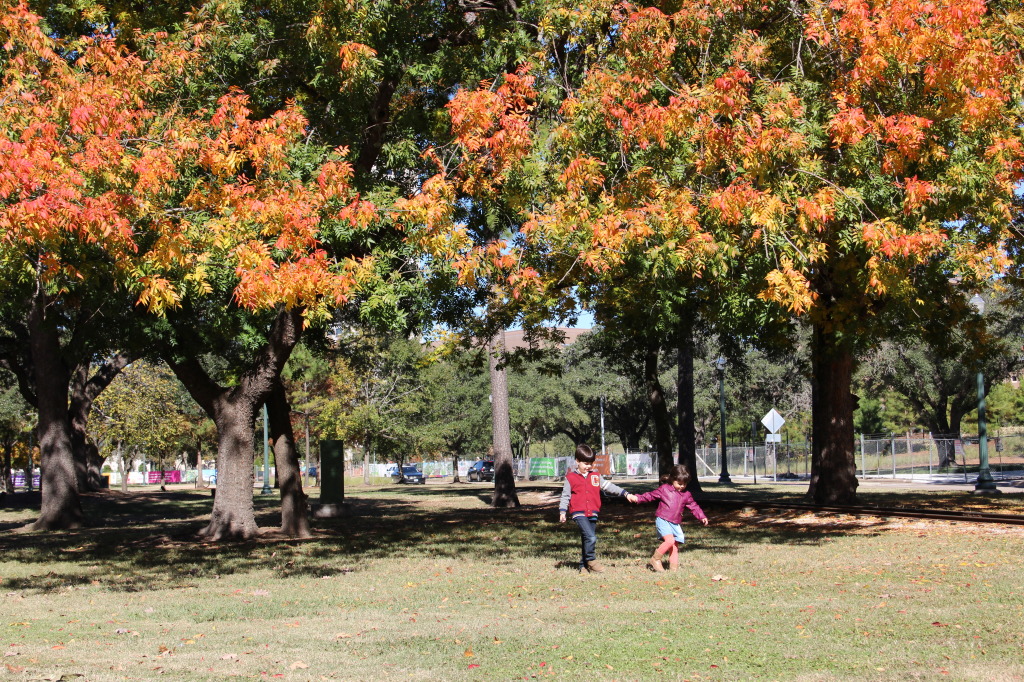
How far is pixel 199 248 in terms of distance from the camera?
12539mm

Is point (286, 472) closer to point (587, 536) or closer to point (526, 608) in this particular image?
point (587, 536)

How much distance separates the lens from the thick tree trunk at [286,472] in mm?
18484

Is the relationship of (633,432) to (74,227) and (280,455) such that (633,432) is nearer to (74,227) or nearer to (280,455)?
(280,455)

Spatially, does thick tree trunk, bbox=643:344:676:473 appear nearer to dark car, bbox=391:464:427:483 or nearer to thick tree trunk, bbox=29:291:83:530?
thick tree trunk, bbox=29:291:83:530

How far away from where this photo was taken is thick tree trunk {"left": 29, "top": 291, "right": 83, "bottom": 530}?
73.3 feet

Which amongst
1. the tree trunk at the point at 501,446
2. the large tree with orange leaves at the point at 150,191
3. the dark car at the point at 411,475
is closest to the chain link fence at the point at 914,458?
the tree trunk at the point at 501,446

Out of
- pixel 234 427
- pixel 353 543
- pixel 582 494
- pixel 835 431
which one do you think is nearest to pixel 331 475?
pixel 234 427

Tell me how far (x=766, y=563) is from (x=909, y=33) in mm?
6734

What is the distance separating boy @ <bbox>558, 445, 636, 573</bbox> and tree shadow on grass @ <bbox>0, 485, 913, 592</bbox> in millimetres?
950

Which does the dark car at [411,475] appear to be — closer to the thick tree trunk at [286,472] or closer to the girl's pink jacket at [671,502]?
the thick tree trunk at [286,472]

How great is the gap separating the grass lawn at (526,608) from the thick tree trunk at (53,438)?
18.9ft

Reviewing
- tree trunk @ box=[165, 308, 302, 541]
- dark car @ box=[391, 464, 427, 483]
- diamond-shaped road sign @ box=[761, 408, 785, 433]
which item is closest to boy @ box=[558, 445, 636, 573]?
tree trunk @ box=[165, 308, 302, 541]

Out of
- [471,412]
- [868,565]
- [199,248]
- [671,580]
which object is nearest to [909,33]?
[868,565]

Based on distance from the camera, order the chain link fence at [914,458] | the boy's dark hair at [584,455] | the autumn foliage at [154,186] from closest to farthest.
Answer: the autumn foliage at [154,186] → the boy's dark hair at [584,455] → the chain link fence at [914,458]
